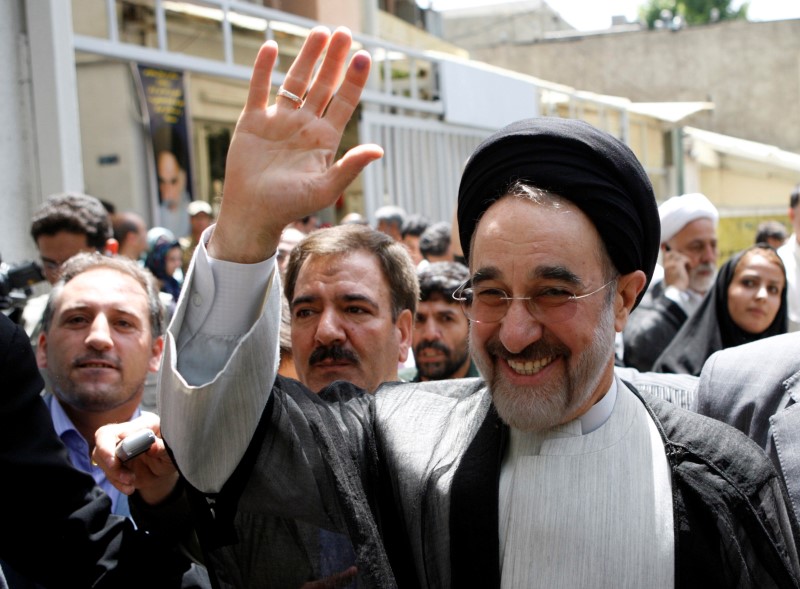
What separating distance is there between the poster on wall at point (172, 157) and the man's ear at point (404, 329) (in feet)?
19.3

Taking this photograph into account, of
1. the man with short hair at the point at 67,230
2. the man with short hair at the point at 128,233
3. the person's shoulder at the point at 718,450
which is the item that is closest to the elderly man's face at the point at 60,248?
the man with short hair at the point at 67,230

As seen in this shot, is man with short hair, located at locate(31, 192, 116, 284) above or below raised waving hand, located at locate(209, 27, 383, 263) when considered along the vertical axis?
below

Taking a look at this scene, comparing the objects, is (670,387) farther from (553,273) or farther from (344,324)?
(553,273)

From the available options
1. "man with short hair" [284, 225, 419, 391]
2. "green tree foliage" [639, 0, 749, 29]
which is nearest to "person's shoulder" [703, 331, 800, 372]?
"man with short hair" [284, 225, 419, 391]

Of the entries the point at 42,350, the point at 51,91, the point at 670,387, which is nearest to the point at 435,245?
the point at 51,91

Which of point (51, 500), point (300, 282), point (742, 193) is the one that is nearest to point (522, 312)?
point (51, 500)

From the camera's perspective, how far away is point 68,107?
633cm

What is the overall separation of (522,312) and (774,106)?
28.3m

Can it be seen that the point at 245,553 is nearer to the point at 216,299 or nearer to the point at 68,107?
the point at 216,299

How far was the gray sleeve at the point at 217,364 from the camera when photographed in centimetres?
160

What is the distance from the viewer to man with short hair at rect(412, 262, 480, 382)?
4.32 m

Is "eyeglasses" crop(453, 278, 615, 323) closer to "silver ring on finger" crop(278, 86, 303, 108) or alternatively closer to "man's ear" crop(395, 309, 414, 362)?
"silver ring on finger" crop(278, 86, 303, 108)

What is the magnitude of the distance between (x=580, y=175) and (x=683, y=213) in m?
3.82

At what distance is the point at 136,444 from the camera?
6.06ft
